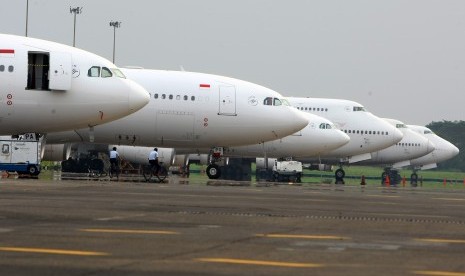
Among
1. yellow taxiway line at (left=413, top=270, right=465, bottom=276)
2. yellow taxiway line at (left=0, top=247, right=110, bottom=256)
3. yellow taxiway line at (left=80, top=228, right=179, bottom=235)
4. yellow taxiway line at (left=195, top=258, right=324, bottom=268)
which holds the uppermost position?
yellow taxiway line at (left=80, top=228, right=179, bottom=235)

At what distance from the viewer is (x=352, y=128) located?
2817 inches

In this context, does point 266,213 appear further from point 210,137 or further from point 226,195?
point 210,137

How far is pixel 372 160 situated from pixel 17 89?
1828 inches

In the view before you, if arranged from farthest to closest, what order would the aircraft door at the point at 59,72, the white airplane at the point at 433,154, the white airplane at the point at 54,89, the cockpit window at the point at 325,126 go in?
the white airplane at the point at 433,154, the cockpit window at the point at 325,126, the aircraft door at the point at 59,72, the white airplane at the point at 54,89

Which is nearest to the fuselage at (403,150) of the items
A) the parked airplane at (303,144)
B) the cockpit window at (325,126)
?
the cockpit window at (325,126)

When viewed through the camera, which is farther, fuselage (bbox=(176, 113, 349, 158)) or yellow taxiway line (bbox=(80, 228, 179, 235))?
fuselage (bbox=(176, 113, 349, 158))

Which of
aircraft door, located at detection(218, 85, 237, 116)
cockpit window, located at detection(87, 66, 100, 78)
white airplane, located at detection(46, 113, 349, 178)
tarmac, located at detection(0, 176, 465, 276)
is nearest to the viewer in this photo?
tarmac, located at detection(0, 176, 465, 276)

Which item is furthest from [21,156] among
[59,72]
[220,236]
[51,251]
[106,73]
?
[51,251]

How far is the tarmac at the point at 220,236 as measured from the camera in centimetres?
1283

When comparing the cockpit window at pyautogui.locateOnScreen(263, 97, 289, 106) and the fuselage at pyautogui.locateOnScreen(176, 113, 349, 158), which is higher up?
the cockpit window at pyautogui.locateOnScreen(263, 97, 289, 106)

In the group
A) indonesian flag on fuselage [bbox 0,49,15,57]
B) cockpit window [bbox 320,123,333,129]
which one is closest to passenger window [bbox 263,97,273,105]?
cockpit window [bbox 320,123,333,129]

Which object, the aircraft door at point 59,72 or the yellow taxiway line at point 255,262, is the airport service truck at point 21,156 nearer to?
the aircraft door at point 59,72

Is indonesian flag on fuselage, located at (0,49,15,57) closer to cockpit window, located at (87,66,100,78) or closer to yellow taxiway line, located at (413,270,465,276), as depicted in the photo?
cockpit window, located at (87,66,100,78)

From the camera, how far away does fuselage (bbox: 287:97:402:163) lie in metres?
71.4
